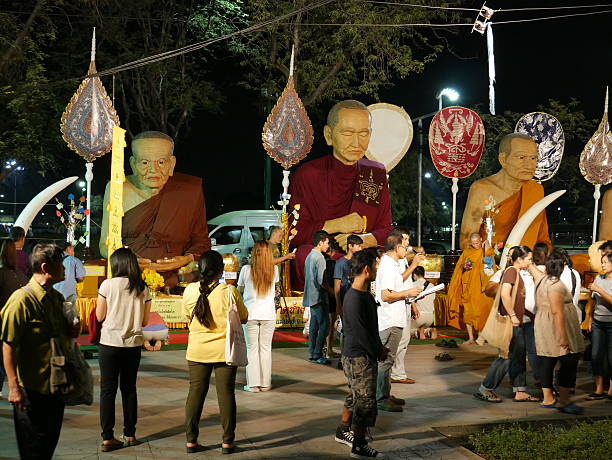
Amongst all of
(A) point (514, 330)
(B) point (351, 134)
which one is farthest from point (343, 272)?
(B) point (351, 134)

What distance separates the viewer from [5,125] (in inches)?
802

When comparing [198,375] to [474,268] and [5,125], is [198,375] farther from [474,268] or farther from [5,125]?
[5,125]

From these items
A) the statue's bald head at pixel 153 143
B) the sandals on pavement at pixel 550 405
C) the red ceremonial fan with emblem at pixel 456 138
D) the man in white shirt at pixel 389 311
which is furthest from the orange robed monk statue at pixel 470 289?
the statue's bald head at pixel 153 143

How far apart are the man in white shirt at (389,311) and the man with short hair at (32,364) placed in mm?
3498

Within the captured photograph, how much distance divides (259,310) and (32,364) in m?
3.91

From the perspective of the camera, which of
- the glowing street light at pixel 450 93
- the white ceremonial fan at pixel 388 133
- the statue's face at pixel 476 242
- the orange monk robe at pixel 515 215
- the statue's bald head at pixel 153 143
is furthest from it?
the glowing street light at pixel 450 93

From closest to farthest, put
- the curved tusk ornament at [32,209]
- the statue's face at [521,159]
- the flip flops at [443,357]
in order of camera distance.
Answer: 1. the flip flops at [443,357]
2. the curved tusk ornament at [32,209]
3. the statue's face at [521,159]

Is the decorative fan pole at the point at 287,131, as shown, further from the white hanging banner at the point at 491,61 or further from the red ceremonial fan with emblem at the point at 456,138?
the white hanging banner at the point at 491,61

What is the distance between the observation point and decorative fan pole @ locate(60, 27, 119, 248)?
13906mm

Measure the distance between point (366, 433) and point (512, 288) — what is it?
2498mm

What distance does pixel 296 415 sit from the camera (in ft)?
23.9

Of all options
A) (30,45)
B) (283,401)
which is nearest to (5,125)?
(30,45)

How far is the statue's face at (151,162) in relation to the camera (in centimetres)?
1412

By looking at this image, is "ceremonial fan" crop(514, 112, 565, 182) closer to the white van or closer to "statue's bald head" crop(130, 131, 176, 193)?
the white van
